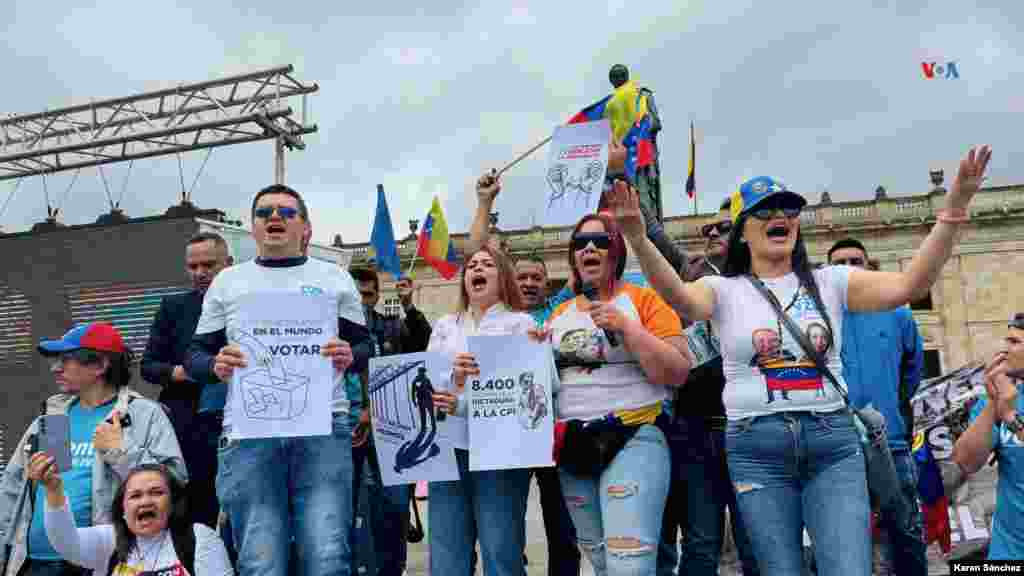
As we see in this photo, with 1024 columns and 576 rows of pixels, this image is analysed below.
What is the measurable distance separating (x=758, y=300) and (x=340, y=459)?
5.87ft

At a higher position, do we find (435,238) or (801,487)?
(435,238)

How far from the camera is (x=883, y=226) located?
114 feet

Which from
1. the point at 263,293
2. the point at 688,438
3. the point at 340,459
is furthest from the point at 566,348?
the point at 263,293

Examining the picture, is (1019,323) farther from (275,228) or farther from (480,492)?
(275,228)

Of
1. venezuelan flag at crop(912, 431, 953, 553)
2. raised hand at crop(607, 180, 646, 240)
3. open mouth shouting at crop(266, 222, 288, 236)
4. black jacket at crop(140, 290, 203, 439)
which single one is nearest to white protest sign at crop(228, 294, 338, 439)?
open mouth shouting at crop(266, 222, 288, 236)

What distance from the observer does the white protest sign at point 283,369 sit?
10.6ft

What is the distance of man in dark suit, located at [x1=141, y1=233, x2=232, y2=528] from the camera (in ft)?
14.0

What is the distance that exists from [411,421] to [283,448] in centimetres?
60

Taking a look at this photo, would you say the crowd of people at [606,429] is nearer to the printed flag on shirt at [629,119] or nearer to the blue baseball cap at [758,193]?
the blue baseball cap at [758,193]

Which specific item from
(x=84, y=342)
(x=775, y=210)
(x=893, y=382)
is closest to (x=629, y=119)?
(x=893, y=382)

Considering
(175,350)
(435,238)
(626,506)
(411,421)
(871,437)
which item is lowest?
(626,506)

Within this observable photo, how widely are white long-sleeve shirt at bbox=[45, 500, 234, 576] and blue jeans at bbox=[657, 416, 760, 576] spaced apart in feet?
6.16

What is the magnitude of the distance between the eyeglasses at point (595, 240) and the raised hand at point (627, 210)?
63cm

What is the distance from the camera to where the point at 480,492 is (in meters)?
3.49
